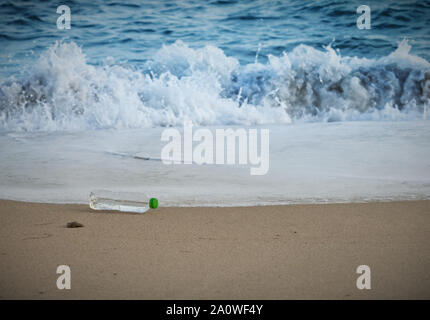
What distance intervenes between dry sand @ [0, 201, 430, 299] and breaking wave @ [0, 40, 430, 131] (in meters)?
3.21

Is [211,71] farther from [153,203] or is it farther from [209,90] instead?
[153,203]

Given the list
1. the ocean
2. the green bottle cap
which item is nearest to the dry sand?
the green bottle cap

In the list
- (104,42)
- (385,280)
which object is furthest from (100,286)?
(104,42)

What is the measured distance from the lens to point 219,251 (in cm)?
184

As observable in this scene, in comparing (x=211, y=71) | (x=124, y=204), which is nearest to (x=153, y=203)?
(x=124, y=204)

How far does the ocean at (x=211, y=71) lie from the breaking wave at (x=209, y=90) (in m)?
0.01

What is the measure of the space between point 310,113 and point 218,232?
13.2 ft

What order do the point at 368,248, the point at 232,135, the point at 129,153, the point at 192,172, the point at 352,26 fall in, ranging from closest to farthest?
the point at 368,248 → the point at 192,172 → the point at 129,153 → the point at 232,135 → the point at 352,26

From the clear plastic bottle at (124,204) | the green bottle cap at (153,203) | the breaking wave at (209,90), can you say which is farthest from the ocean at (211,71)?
the green bottle cap at (153,203)

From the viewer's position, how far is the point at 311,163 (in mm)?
3902

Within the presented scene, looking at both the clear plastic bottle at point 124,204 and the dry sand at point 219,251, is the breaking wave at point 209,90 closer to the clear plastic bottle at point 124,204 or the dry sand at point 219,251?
the clear plastic bottle at point 124,204

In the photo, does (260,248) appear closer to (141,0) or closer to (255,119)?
(255,119)

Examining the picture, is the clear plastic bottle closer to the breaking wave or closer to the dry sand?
the dry sand

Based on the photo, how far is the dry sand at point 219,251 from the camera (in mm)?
1481
